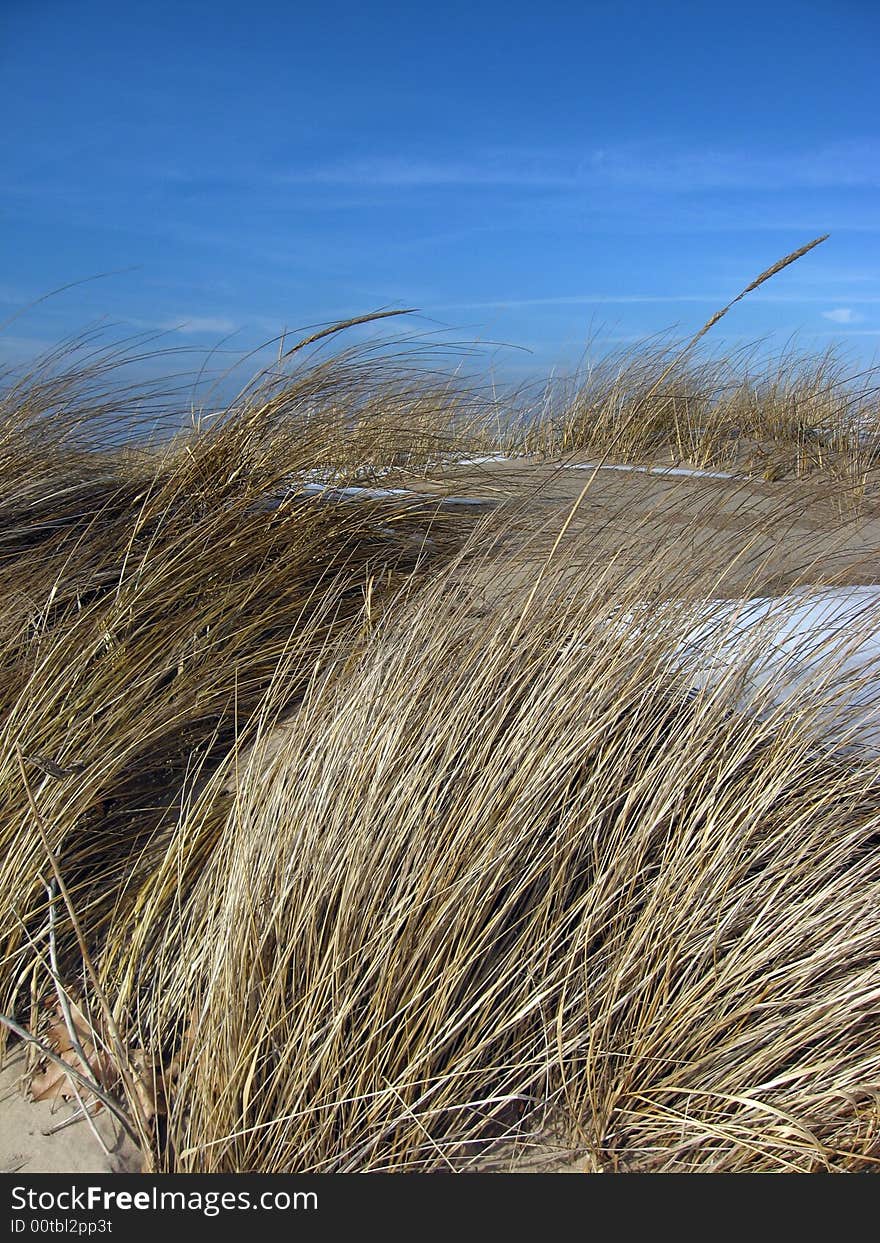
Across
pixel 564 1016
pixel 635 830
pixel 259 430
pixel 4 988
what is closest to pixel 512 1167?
pixel 564 1016

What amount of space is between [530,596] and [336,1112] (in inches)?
46.0

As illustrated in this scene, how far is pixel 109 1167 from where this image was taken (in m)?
1.46

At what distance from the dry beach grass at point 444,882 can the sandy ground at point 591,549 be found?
0.14ft

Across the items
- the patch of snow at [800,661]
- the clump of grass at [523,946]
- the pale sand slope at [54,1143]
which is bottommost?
the pale sand slope at [54,1143]

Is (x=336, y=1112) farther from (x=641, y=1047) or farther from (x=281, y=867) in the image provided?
(x=641, y=1047)

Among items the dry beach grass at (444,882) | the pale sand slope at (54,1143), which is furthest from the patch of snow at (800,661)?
the pale sand slope at (54,1143)

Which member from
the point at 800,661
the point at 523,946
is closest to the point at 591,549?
the point at 800,661

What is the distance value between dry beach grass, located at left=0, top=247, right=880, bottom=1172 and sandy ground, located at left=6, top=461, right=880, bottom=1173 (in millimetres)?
41

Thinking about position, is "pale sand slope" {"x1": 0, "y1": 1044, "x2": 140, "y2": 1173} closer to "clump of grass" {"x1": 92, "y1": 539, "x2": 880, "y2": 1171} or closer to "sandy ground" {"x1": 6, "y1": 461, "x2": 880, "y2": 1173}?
"sandy ground" {"x1": 6, "y1": 461, "x2": 880, "y2": 1173}

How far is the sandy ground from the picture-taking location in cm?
150

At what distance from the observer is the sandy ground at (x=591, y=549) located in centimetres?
150

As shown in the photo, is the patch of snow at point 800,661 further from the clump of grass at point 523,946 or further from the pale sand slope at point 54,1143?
the pale sand slope at point 54,1143

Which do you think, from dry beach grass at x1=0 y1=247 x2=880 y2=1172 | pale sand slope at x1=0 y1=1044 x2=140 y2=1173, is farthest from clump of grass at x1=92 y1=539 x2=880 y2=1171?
pale sand slope at x1=0 y1=1044 x2=140 y2=1173

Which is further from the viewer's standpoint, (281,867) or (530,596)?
(530,596)
